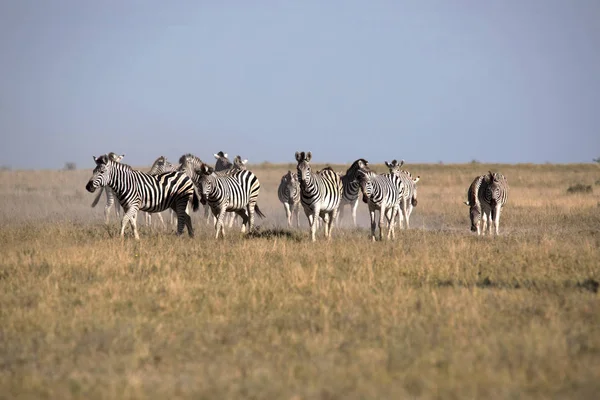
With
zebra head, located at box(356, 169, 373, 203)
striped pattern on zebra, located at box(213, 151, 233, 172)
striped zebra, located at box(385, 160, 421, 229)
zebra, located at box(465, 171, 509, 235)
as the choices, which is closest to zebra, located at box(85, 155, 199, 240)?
Result: zebra head, located at box(356, 169, 373, 203)

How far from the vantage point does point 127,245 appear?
51.0 ft

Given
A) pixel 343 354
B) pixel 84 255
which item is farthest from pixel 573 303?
pixel 84 255

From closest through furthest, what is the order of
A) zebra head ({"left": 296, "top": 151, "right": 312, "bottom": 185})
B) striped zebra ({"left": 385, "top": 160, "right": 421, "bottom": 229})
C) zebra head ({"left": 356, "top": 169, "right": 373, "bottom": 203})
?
zebra head ({"left": 296, "top": 151, "right": 312, "bottom": 185}) → zebra head ({"left": 356, "top": 169, "right": 373, "bottom": 203}) → striped zebra ({"left": 385, "top": 160, "right": 421, "bottom": 229})

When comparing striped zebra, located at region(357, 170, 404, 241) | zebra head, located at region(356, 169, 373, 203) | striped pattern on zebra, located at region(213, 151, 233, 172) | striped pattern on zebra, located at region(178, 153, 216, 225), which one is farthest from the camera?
striped pattern on zebra, located at region(213, 151, 233, 172)

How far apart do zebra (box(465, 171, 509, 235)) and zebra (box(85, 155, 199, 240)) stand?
7.43m

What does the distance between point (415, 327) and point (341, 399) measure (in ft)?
8.40

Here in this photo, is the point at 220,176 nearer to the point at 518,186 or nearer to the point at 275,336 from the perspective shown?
the point at 275,336

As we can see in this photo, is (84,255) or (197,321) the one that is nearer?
(197,321)

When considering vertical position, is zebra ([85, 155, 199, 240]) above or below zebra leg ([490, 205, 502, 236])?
above

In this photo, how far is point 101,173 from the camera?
17.2m

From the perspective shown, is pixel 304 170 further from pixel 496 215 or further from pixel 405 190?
pixel 496 215

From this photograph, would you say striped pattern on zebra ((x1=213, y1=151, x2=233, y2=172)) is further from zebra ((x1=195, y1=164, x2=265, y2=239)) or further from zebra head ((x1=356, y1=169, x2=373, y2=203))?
zebra head ((x1=356, y1=169, x2=373, y2=203))

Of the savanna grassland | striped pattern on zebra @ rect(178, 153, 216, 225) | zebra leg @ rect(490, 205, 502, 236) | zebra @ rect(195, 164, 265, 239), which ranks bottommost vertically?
the savanna grassland

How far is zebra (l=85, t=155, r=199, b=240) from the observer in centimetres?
1734
